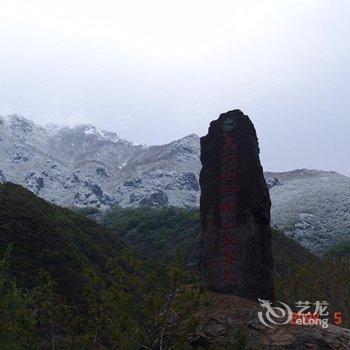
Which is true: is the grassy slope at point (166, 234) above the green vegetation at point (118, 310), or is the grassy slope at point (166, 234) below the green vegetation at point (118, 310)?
above

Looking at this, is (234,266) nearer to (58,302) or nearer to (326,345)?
(326,345)

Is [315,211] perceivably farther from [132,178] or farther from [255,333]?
[255,333]

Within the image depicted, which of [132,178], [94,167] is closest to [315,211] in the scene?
[132,178]

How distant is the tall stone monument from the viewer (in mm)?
11758

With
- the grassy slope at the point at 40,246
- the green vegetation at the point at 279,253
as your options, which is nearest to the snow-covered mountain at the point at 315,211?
the green vegetation at the point at 279,253

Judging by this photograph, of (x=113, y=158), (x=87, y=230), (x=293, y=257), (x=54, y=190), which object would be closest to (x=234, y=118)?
(x=87, y=230)

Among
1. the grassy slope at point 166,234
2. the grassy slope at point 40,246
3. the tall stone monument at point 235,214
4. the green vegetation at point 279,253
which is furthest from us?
the grassy slope at point 166,234

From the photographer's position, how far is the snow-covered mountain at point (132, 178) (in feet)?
273

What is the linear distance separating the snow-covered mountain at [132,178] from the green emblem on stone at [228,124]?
6242 cm

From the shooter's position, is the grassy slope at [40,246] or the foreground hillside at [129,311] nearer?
the foreground hillside at [129,311]

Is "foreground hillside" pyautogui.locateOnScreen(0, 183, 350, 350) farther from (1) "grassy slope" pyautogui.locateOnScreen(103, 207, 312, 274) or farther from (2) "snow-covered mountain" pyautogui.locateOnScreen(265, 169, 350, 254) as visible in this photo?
(2) "snow-covered mountain" pyautogui.locateOnScreen(265, 169, 350, 254)

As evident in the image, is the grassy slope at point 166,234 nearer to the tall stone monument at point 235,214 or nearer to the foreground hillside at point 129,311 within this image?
the foreground hillside at point 129,311

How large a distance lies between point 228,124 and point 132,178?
395 ft

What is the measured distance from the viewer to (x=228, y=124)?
1312 centimetres
